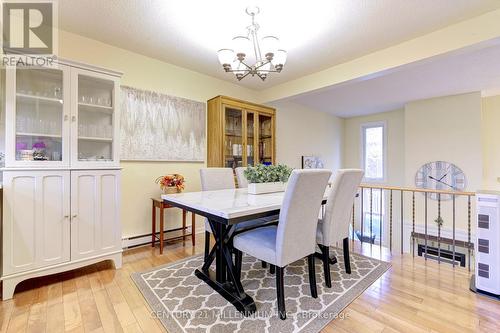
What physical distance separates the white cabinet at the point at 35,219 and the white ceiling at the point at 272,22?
1531 mm

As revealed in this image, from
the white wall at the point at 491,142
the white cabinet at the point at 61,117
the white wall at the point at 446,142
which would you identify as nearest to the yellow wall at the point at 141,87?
the white cabinet at the point at 61,117

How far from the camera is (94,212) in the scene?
224cm

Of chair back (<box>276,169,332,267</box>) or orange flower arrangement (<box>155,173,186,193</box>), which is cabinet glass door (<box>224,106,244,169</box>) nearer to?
orange flower arrangement (<box>155,173,186,193</box>)

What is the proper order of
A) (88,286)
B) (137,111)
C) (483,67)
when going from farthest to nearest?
1. (483,67)
2. (137,111)
3. (88,286)

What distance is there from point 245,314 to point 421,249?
15.2 feet

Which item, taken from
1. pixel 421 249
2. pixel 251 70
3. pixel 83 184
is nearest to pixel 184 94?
pixel 251 70

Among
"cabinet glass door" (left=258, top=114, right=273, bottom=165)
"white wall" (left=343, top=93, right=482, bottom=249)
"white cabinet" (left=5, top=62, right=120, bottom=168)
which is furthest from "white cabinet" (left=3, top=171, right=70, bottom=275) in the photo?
"white wall" (left=343, top=93, right=482, bottom=249)

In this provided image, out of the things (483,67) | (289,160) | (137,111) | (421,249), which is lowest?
(421,249)

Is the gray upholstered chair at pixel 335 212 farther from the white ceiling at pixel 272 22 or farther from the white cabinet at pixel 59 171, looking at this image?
the white cabinet at pixel 59 171

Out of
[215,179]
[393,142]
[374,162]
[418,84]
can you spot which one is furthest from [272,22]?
[374,162]

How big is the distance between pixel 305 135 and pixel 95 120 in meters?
4.04

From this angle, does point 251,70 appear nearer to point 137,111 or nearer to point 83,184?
point 137,111

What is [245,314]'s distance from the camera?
1646 mm
